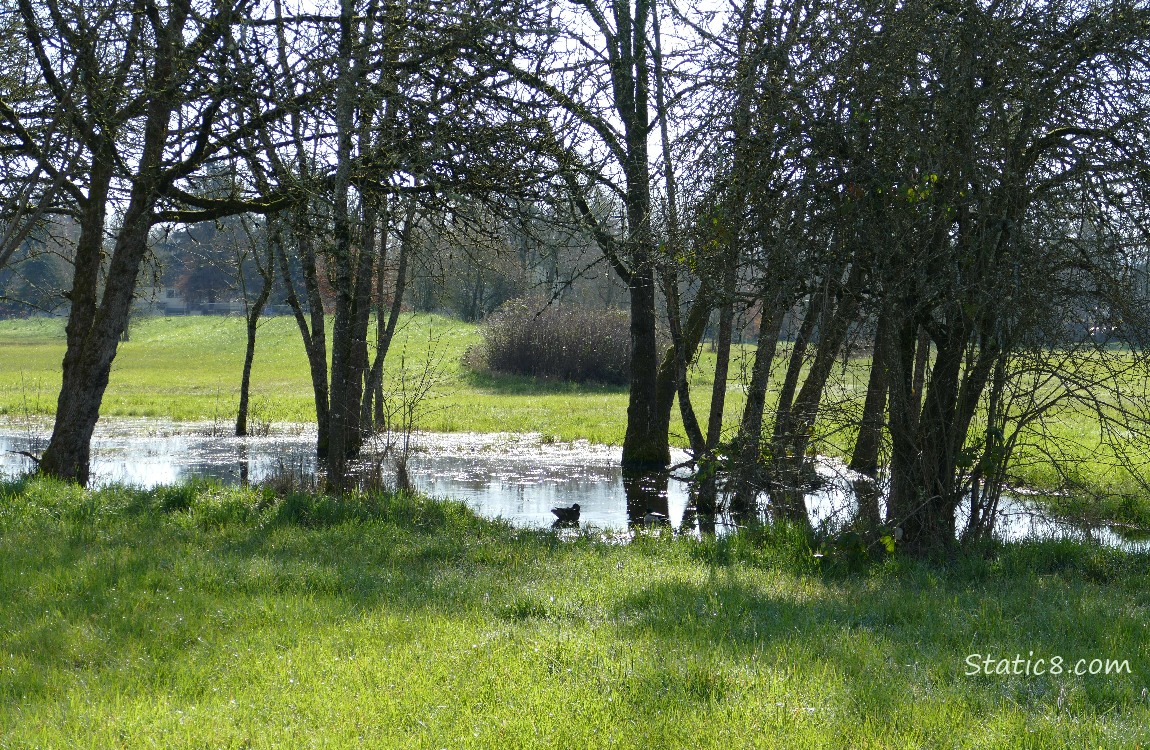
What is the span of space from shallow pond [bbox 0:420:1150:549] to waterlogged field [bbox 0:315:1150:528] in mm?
771

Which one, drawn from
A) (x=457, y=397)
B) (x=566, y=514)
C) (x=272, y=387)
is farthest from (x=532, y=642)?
(x=272, y=387)

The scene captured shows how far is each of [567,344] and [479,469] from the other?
21287mm

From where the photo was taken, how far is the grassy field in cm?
2495

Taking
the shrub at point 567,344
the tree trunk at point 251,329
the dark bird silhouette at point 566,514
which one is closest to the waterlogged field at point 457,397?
the shrub at point 567,344

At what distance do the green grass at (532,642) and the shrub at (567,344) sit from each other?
94.7ft

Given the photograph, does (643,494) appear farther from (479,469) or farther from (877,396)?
(877,396)

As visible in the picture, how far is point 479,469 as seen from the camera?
16.8 meters

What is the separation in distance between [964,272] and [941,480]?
5.81ft

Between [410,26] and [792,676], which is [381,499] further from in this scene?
[792,676]

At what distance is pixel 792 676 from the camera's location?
15.5ft

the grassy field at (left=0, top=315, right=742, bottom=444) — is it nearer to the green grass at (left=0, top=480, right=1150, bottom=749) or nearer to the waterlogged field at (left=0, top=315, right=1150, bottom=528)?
the waterlogged field at (left=0, top=315, right=1150, bottom=528)

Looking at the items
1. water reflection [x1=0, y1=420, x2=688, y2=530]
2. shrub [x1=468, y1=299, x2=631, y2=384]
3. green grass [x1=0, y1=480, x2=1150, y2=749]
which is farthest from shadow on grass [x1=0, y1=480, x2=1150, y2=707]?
shrub [x1=468, y1=299, x2=631, y2=384]

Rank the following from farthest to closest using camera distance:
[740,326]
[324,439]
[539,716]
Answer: [324,439] < [740,326] < [539,716]

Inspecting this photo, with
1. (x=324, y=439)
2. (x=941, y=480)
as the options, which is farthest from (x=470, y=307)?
(x=941, y=480)
